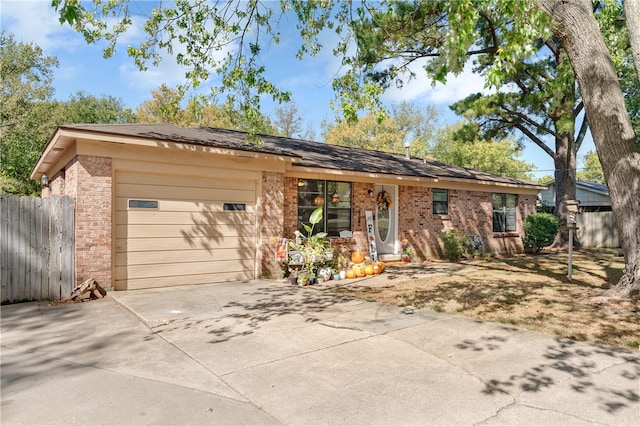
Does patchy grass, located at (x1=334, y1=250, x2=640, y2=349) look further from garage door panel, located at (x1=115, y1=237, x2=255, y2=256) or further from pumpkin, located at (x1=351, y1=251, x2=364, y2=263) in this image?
garage door panel, located at (x1=115, y1=237, x2=255, y2=256)

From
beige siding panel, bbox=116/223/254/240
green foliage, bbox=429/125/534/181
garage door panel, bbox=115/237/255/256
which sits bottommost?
garage door panel, bbox=115/237/255/256

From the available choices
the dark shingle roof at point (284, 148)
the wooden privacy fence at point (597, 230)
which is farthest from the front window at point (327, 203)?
the wooden privacy fence at point (597, 230)

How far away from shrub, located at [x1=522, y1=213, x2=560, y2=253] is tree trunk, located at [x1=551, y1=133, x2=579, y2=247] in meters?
2.14

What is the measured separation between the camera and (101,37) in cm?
670

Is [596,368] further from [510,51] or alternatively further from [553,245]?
[553,245]

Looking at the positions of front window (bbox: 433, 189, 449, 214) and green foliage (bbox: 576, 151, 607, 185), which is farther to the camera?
green foliage (bbox: 576, 151, 607, 185)

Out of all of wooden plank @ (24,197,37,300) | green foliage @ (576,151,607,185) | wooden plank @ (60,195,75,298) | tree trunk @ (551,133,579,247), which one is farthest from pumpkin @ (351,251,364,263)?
green foliage @ (576,151,607,185)

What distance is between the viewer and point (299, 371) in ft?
11.6

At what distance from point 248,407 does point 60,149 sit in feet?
24.2

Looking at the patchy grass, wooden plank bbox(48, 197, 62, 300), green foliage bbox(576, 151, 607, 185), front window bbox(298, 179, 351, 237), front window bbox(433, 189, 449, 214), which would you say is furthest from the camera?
green foliage bbox(576, 151, 607, 185)

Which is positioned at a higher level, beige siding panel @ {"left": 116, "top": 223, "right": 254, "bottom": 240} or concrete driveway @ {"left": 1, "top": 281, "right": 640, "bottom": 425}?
beige siding panel @ {"left": 116, "top": 223, "right": 254, "bottom": 240}

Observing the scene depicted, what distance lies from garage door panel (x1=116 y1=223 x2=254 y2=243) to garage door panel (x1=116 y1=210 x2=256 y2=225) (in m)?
0.08

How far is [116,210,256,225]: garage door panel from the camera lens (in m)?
7.34

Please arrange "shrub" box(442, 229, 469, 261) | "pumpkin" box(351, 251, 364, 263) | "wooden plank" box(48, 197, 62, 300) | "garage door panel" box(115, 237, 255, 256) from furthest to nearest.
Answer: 1. "shrub" box(442, 229, 469, 261)
2. "pumpkin" box(351, 251, 364, 263)
3. "garage door panel" box(115, 237, 255, 256)
4. "wooden plank" box(48, 197, 62, 300)
